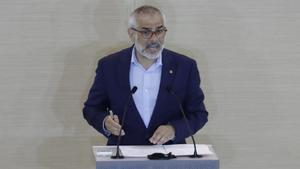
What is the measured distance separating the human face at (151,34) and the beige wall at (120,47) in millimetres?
860

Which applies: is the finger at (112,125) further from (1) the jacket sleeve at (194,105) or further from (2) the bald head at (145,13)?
(2) the bald head at (145,13)

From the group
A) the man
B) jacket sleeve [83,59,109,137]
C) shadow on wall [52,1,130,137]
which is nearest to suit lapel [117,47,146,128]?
the man

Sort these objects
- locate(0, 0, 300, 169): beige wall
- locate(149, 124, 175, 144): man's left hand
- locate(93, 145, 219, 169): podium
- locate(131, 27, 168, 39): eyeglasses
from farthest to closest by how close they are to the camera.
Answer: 1. locate(0, 0, 300, 169): beige wall
2. locate(131, 27, 168, 39): eyeglasses
3. locate(149, 124, 175, 144): man's left hand
4. locate(93, 145, 219, 169): podium

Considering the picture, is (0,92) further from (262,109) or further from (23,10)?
(262,109)

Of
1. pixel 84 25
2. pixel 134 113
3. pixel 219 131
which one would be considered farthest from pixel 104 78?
pixel 219 131

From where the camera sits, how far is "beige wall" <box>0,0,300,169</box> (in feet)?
14.0

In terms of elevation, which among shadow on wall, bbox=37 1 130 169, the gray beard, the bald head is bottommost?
shadow on wall, bbox=37 1 130 169

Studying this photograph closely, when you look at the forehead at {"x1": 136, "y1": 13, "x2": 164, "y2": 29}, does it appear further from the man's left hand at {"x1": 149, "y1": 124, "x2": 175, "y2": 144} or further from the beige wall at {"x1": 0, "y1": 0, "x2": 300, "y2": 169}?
the beige wall at {"x1": 0, "y1": 0, "x2": 300, "y2": 169}

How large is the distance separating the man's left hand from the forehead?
506 millimetres

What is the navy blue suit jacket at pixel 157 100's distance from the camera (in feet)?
11.5

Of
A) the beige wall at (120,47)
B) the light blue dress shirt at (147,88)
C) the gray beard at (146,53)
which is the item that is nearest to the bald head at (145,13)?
the gray beard at (146,53)

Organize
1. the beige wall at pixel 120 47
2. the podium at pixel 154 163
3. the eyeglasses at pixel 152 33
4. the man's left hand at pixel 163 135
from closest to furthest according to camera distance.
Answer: the podium at pixel 154 163, the man's left hand at pixel 163 135, the eyeglasses at pixel 152 33, the beige wall at pixel 120 47

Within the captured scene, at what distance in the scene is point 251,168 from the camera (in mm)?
4543

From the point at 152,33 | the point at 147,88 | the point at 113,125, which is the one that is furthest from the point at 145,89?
the point at 113,125
